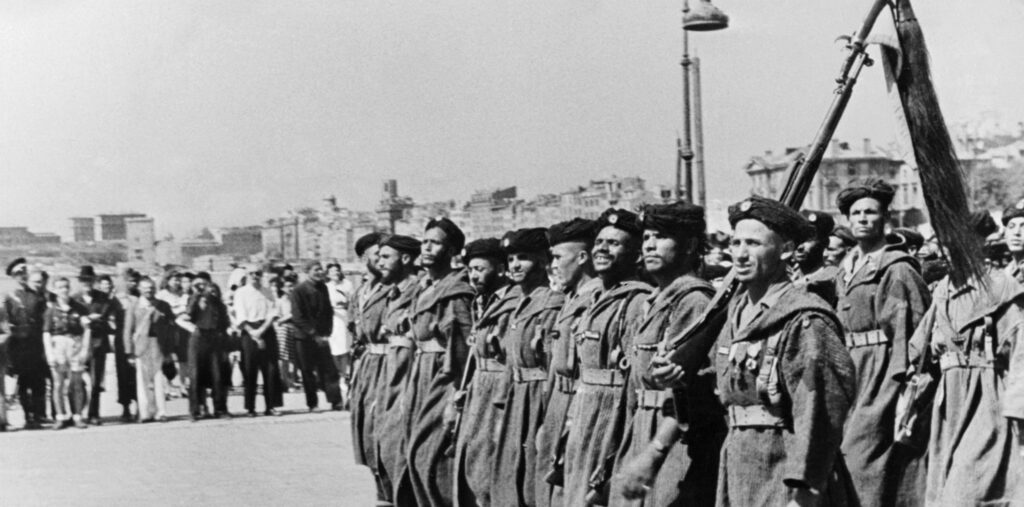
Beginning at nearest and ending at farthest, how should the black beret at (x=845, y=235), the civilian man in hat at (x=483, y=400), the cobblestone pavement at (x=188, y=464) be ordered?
1. the civilian man in hat at (x=483, y=400)
2. the black beret at (x=845, y=235)
3. the cobblestone pavement at (x=188, y=464)

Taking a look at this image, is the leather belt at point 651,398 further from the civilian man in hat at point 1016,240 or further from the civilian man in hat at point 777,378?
the civilian man in hat at point 1016,240

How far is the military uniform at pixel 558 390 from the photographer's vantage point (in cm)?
786

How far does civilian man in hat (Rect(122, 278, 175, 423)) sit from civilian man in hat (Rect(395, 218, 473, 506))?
7.23 meters

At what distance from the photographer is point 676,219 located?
22.5 ft

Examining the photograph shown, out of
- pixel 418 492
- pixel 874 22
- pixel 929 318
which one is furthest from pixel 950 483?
pixel 418 492

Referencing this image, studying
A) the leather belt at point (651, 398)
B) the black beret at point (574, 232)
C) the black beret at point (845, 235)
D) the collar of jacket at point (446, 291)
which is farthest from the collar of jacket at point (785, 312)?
the collar of jacket at point (446, 291)

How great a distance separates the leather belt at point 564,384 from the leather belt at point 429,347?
2.20m

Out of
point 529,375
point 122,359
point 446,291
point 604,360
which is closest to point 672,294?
point 604,360

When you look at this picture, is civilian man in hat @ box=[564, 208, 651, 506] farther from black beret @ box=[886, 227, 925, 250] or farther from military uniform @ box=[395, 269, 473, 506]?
military uniform @ box=[395, 269, 473, 506]

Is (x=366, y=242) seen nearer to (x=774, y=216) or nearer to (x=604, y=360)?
(x=604, y=360)

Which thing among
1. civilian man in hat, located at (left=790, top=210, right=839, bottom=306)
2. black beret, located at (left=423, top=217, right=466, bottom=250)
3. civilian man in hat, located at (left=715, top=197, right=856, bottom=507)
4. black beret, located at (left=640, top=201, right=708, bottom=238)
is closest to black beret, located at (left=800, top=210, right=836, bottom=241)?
civilian man in hat, located at (left=790, top=210, right=839, bottom=306)

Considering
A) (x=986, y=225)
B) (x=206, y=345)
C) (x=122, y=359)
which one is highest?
(x=986, y=225)

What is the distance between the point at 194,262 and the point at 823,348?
15029 millimetres

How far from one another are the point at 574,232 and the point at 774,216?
2.59m
